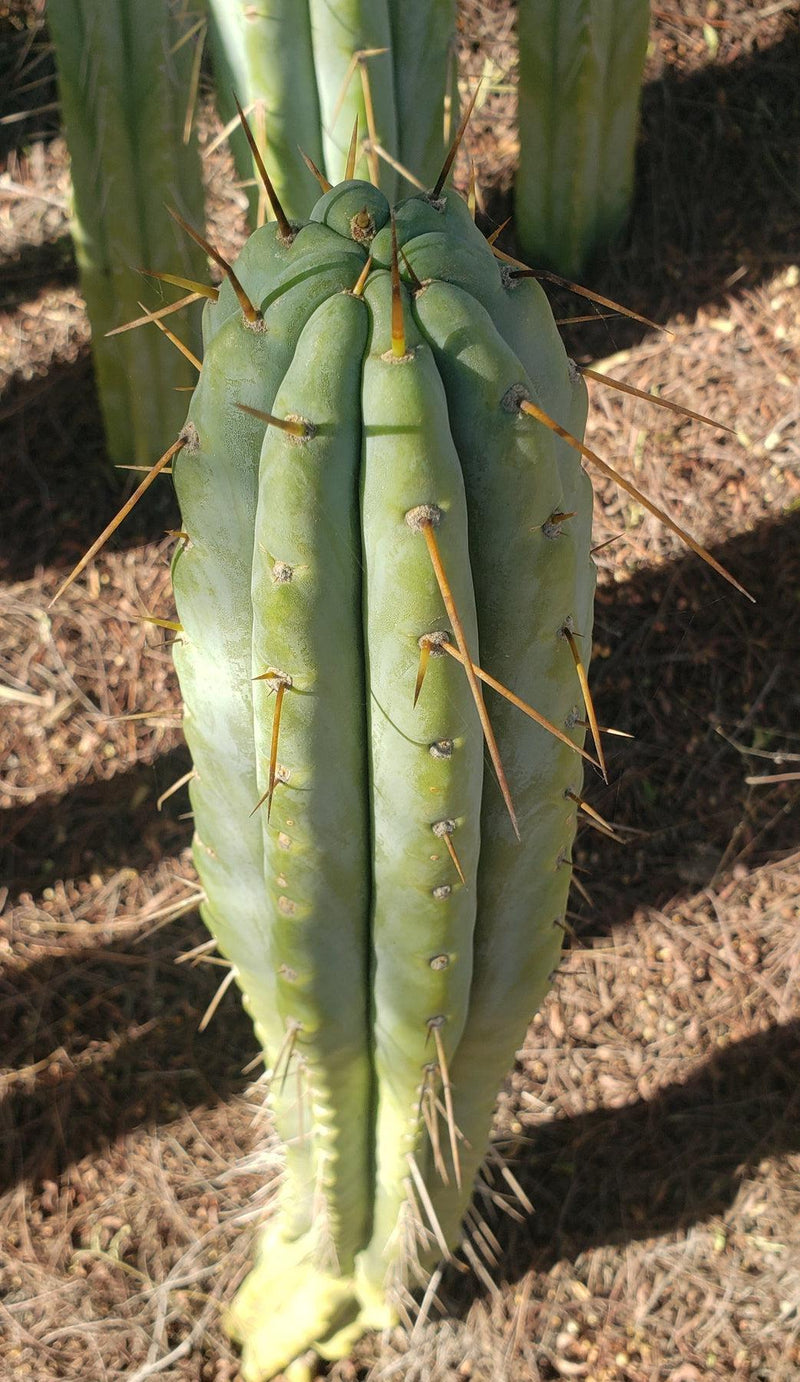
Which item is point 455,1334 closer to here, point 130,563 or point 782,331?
point 130,563

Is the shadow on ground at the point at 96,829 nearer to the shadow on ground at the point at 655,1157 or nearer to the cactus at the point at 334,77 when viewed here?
the shadow on ground at the point at 655,1157

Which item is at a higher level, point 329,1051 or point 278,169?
point 278,169

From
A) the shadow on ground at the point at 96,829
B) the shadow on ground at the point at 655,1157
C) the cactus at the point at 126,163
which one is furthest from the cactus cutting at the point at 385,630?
the cactus at the point at 126,163

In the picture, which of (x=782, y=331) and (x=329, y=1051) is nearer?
(x=329, y=1051)

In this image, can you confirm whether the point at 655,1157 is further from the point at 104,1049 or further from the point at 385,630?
the point at 385,630

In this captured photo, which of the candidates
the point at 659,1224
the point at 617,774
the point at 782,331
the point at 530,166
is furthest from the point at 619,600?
the point at 659,1224

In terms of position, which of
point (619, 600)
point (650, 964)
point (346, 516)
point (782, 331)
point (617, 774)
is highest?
point (346, 516)
